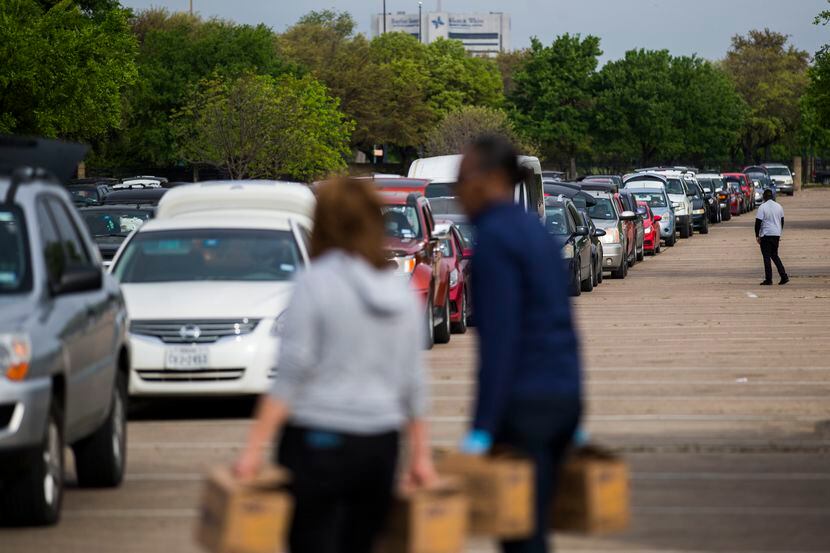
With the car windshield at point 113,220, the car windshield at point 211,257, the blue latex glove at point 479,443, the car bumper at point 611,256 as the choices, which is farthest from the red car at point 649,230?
the blue latex glove at point 479,443

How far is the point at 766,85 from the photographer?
148 meters

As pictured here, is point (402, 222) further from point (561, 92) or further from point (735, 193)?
point (561, 92)

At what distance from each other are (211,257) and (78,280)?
565 centimetres

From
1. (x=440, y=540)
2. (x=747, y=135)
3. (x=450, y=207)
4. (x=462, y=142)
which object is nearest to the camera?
(x=440, y=540)

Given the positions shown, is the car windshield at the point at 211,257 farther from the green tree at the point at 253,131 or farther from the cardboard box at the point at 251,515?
the green tree at the point at 253,131

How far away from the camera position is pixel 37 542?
8.96 meters

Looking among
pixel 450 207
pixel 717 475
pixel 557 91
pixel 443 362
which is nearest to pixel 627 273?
pixel 450 207

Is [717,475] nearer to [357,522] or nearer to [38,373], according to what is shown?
[38,373]

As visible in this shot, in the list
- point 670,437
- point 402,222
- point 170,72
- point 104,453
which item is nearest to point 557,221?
point 402,222

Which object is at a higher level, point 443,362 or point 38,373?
point 38,373

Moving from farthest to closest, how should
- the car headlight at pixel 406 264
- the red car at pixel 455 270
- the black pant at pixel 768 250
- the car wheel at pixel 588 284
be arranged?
the black pant at pixel 768 250 → the car wheel at pixel 588 284 → the red car at pixel 455 270 → the car headlight at pixel 406 264

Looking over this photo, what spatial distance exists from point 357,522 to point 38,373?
377cm

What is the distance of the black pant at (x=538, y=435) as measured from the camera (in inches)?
233

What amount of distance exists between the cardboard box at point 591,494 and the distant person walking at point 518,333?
6 cm
